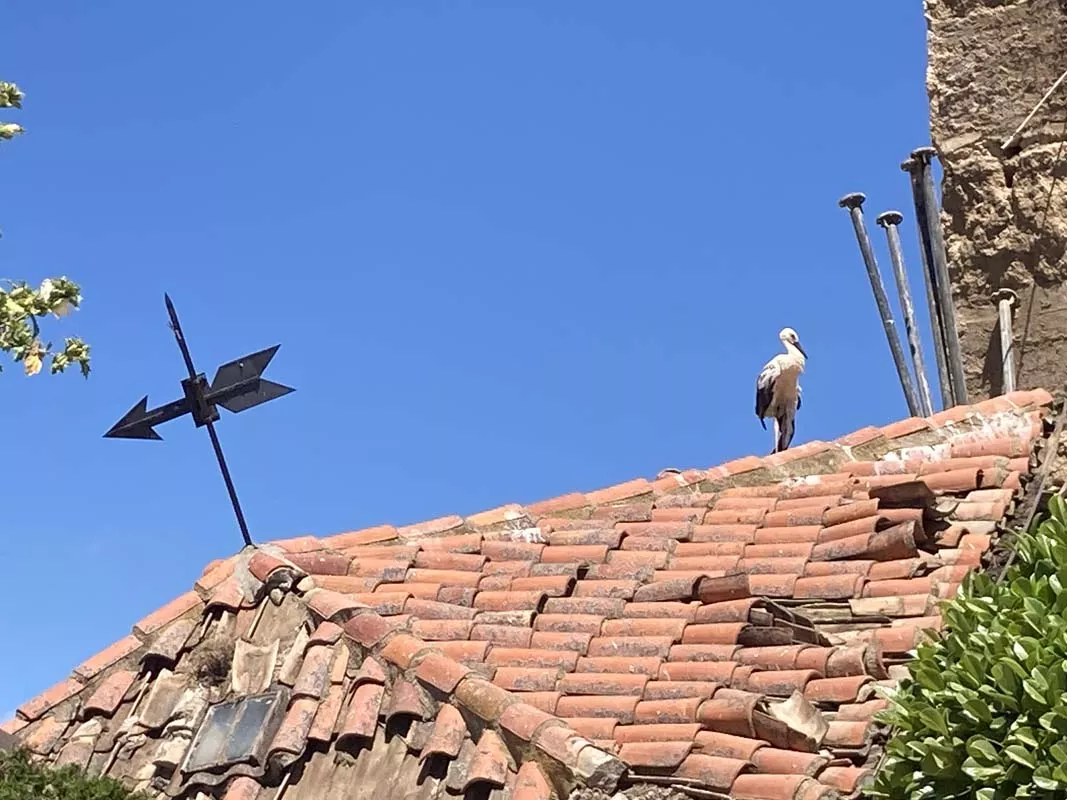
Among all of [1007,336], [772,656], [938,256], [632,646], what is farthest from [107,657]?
[938,256]

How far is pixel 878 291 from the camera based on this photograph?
518 inches

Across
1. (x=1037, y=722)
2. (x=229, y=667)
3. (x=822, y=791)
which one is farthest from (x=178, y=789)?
(x=1037, y=722)

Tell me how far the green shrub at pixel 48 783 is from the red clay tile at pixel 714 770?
197 centimetres

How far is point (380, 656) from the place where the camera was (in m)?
5.57

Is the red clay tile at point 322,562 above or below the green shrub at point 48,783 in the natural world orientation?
above

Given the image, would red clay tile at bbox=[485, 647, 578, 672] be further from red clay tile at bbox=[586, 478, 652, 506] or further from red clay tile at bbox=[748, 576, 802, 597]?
red clay tile at bbox=[586, 478, 652, 506]

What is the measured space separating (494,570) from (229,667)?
149 centimetres

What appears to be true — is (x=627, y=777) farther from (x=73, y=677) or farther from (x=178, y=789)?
(x=73, y=677)

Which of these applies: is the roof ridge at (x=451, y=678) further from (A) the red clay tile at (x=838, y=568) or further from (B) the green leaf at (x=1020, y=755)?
(A) the red clay tile at (x=838, y=568)

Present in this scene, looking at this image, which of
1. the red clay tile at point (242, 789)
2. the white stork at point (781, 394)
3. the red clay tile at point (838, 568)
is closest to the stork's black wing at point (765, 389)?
the white stork at point (781, 394)

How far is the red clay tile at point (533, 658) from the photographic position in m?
5.81

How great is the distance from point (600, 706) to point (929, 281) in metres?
6.80

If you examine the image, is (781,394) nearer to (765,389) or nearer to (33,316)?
(765,389)

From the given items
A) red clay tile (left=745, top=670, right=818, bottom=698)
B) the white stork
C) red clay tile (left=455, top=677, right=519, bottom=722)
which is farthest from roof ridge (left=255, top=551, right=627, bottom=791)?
the white stork
